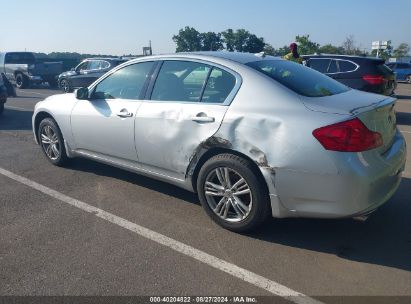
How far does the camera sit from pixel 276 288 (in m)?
2.80

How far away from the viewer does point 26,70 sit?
19734 mm

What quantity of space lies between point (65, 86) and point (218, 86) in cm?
1616

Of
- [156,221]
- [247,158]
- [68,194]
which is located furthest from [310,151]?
[68,194]

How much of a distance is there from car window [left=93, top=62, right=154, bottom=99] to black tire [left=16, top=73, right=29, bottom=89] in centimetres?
1731

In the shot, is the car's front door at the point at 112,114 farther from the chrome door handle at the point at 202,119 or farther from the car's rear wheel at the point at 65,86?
the car's rear wheel at the point at 65,86

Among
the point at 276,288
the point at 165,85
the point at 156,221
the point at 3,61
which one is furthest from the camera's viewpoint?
the point at 3,61

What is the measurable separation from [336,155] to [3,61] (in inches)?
877

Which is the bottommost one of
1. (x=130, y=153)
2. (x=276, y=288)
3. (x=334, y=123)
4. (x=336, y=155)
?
(x=276, y=288)

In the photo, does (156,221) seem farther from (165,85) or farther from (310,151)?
(310,151)

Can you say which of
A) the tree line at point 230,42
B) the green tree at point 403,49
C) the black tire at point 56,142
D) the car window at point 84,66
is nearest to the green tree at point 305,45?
the tree line at point 230,42

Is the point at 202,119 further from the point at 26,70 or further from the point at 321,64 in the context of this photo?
the point at 26,70

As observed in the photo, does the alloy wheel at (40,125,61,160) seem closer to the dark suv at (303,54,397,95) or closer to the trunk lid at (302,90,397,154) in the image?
the trunk lid at (302,90,397,154)

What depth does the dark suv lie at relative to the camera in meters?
9.68

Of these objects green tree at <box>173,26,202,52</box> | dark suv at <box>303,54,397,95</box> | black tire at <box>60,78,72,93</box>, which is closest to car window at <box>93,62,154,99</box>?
dark suv at <box>303,54,397,95</box>
